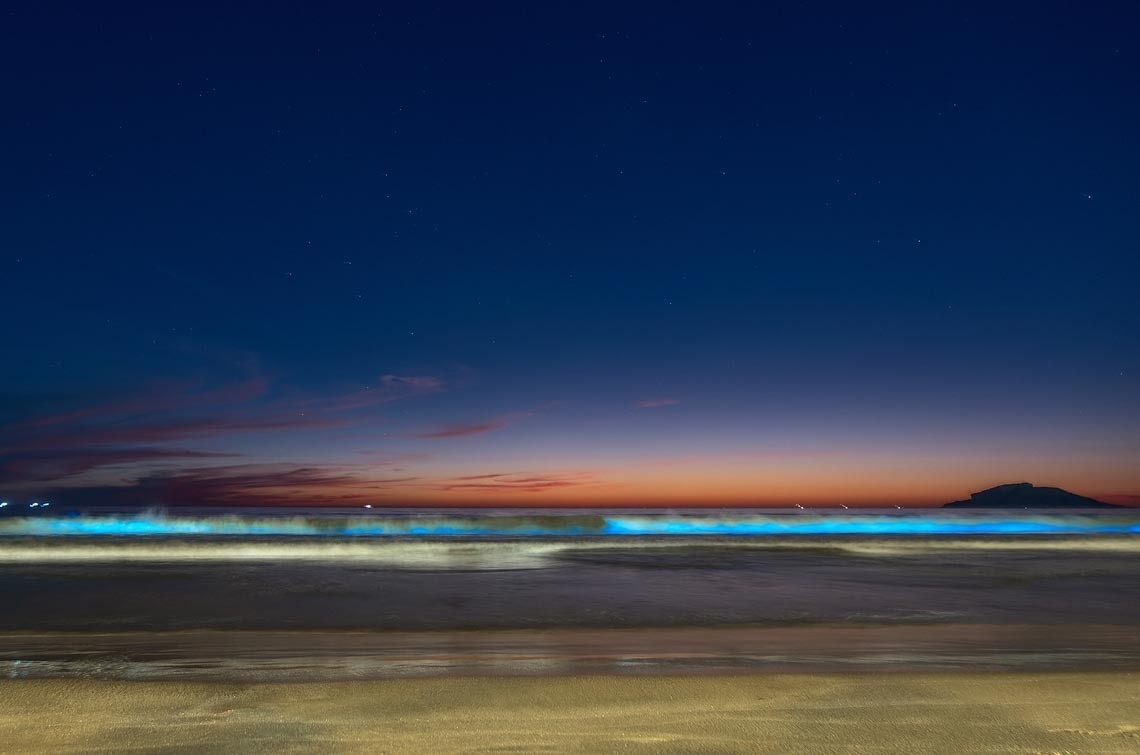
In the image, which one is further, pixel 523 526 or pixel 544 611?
pixel 523 526

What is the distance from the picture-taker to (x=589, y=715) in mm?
3031

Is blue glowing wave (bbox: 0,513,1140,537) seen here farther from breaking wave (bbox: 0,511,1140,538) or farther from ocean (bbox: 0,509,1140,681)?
ocean (bbox: 0,509,1140,681)

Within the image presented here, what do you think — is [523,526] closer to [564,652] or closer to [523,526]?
[523,526]

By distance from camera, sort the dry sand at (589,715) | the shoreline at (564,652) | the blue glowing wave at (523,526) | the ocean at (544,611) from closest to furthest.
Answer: the dry sand at (589,715), the shoreline at (564,652), the ocean at (544,611), the blue glowing wave at (523,526)

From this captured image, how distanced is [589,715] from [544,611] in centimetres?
383

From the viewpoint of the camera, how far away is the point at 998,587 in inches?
351

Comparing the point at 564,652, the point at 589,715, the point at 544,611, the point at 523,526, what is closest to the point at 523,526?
the point at 523,526

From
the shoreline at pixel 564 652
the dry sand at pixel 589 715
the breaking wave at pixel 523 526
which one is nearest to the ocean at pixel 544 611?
the shoreline at pixel 564 652

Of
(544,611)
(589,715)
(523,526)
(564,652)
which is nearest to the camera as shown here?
(589,715)

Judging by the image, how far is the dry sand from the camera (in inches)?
105

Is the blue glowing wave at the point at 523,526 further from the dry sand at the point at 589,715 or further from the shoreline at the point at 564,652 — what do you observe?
the dry sand at the point at 589,715

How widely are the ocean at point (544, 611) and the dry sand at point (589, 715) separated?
54 cm

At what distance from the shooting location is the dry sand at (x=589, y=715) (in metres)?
2.66

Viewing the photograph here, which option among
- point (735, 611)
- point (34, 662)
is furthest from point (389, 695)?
point (735, 611)
